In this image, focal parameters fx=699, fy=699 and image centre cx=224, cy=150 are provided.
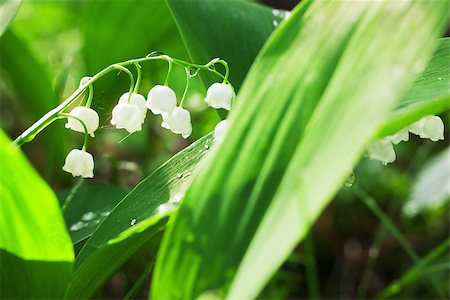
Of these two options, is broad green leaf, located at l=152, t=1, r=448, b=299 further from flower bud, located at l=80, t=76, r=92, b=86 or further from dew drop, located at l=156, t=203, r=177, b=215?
flower bud, located at l=80, t=76, r=92, b=86

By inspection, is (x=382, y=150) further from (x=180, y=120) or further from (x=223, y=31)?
(x=223, y=31)

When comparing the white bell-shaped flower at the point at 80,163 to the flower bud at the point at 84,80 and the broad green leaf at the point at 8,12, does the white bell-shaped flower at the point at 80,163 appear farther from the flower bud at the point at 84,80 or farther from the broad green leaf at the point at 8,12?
the broad green leaf at the point at 8,12

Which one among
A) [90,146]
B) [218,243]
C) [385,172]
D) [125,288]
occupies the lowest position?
[385,172]

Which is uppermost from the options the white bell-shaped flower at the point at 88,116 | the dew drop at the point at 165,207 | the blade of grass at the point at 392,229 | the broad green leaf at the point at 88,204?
the white bell-shaped flower at the point at 88,116

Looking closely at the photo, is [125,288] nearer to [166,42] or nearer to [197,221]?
[166,42]

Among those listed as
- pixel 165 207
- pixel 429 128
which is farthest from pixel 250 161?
pixel 429 128

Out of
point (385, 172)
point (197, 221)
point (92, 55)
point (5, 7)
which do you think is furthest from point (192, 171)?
point (385, 172)

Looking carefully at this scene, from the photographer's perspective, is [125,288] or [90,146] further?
[90,146]

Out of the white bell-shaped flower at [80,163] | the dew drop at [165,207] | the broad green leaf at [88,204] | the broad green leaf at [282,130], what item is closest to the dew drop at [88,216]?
the broad green leaf at [88,204]
